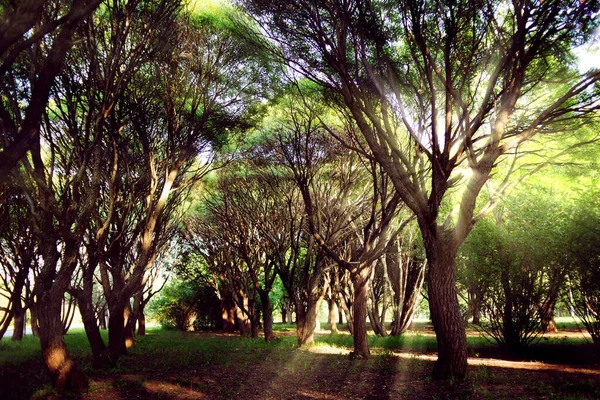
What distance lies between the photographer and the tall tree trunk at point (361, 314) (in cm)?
1119

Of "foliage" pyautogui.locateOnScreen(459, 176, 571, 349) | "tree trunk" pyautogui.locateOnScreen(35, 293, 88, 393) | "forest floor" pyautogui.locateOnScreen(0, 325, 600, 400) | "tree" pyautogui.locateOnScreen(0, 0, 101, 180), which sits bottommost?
"forest floor" pyautogui.locateOnScreen(0, 325, 600, 400)

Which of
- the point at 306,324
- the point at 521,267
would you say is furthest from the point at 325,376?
the point at 306,324

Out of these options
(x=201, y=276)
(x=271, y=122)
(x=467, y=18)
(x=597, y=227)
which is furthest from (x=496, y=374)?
(x=201, y=276)

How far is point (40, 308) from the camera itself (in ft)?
23.4

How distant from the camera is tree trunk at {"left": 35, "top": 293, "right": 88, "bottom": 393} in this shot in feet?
23.1

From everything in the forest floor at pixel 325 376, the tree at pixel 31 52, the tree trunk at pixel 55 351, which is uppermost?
the tree at pixel 31 52

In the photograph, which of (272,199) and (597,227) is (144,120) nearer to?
(272,199)

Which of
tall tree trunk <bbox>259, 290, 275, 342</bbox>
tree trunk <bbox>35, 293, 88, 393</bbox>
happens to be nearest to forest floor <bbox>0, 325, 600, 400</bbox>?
tree trunk <bbox>35, 293, 88, 393</bbox>

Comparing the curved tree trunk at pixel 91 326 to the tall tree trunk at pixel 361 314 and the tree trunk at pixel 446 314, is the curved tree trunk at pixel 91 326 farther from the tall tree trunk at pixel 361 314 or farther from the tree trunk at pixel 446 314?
the tree trunk at pixel 446 314

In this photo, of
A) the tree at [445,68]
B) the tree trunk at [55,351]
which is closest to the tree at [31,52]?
the tree trunk at [55,351]

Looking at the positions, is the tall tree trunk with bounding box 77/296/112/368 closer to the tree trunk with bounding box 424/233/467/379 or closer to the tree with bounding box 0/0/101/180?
the tree with bounding box 0/0/101/180

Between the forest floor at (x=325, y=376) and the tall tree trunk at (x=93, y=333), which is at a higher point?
the tall tree trunk at (x=93, y=333)

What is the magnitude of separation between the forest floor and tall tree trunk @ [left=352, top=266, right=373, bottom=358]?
1.38 feet

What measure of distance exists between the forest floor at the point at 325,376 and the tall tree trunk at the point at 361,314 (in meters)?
0.42
